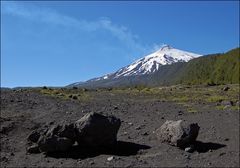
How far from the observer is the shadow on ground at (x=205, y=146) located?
17411 millimetres

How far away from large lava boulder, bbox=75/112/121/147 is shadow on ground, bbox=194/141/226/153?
9.76 ft

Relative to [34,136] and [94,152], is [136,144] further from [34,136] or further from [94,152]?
[34,136]

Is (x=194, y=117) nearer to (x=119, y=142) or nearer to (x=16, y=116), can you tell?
(x=119, y=142)

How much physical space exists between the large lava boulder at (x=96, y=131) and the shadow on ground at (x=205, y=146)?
297cm

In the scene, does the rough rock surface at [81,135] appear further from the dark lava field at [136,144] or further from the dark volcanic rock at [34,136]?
the dark volcanic rock at [34,136]

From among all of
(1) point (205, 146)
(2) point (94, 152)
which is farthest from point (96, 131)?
(1) point (205, 146)

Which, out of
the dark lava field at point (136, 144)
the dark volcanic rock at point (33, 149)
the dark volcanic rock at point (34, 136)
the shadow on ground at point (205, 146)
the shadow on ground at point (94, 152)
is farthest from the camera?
the dark volcanic rock at point (34, 136)

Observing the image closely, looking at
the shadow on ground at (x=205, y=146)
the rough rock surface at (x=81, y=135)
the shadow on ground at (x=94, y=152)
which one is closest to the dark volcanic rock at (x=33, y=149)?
the rough rock surface at (x=81, y=135)

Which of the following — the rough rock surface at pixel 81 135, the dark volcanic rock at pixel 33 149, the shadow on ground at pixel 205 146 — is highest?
the rough rock surface at pixel 81 135

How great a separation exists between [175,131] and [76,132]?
354 cm

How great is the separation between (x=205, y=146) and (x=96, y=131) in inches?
157

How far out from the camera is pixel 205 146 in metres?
17.9

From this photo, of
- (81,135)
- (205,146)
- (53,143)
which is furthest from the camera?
(205,146)

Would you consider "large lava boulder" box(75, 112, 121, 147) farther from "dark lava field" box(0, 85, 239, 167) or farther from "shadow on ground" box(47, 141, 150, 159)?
"dark lava field" box(0, 85, 239, 167)
